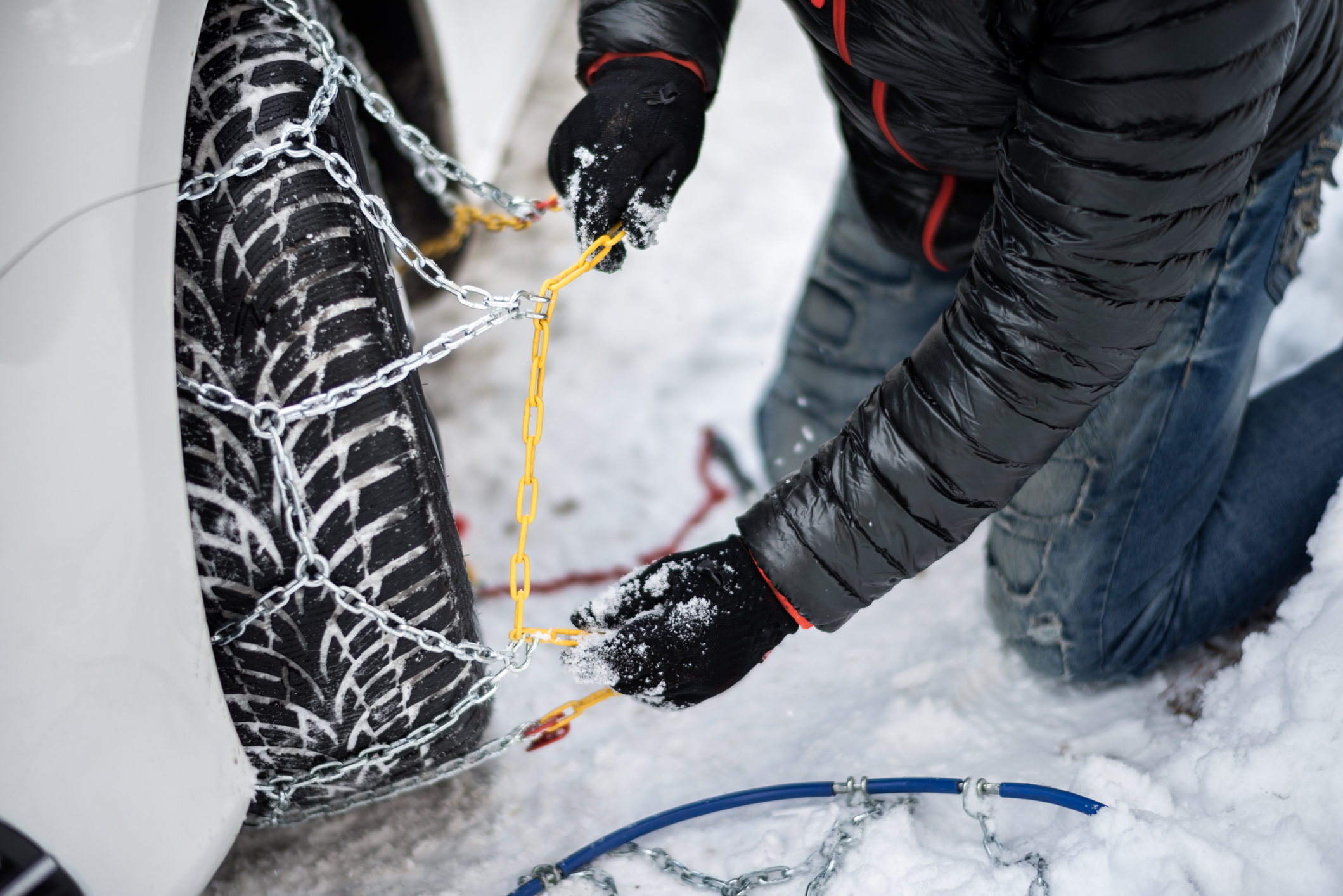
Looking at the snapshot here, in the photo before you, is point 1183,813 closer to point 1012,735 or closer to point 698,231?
point 1012,735

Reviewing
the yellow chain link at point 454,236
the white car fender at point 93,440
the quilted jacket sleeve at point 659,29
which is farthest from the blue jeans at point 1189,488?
the white car fender at point 93,440

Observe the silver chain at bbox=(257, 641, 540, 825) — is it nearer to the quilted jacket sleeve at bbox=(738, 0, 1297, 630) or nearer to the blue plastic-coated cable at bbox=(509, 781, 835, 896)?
the blue plastic-coated cable at bbox=(509, 781, 835, 896)

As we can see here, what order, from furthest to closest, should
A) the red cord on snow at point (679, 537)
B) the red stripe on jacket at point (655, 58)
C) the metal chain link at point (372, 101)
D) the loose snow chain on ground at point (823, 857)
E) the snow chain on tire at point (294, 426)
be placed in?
the red cord on snow at point (679, 537) → the red stripe on jacket at point (655, 58) → the loose snow chain on ground at point (823, 857) → the metal chain link at point (372, 101) → the snow chain on tire at point (294, 426)

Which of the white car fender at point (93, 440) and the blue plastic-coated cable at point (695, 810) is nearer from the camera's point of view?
the white car fender at point (93, 440)

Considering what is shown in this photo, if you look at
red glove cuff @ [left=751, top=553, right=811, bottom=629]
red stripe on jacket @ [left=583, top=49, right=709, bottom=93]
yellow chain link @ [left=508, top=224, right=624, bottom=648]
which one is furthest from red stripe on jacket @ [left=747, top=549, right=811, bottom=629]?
red stripe on jacket @ [left=583, top=49, right=709, bottom=93]

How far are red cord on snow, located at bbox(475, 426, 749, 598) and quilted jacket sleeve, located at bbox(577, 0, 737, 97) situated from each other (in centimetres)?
96

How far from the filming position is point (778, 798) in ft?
4.82

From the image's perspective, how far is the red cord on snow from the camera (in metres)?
2.12

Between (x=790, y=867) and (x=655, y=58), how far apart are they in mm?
1249

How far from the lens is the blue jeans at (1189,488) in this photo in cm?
143

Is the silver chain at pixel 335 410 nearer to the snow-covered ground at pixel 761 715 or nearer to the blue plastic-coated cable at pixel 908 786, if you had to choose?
the snow-covered ground at pixel 761 715

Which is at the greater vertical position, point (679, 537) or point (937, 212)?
point (937, 212)

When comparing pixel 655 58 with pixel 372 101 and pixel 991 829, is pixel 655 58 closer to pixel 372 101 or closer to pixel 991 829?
pixel 372 101

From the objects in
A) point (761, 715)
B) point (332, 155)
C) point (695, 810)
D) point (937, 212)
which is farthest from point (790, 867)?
point (332, 155)
